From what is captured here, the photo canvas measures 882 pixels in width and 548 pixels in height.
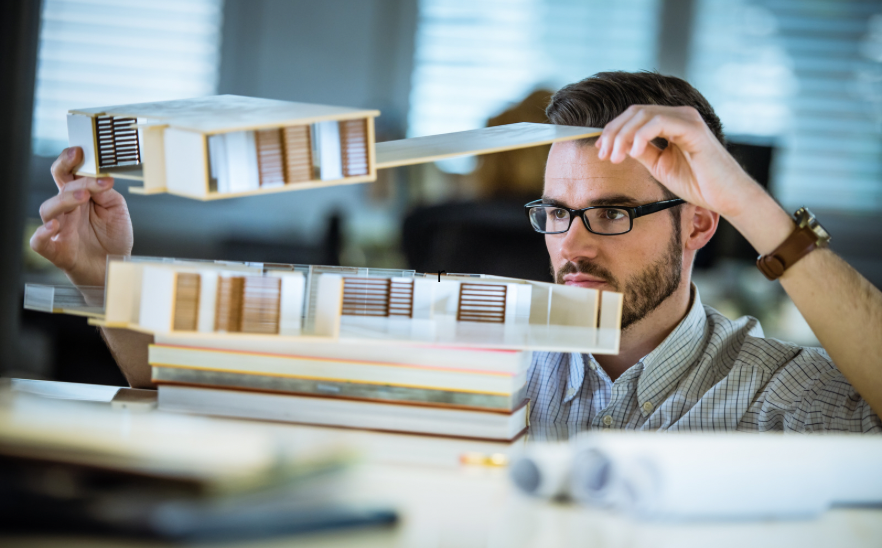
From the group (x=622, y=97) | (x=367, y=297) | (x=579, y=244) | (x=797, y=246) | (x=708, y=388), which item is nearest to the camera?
(x=367, y=297)

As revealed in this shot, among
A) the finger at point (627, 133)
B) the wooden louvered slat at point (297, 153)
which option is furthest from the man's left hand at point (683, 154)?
the wooden louvered slat at point (297, 153)

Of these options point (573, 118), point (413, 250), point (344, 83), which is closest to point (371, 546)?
point (573, 118)

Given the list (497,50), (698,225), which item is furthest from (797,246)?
(497,50)

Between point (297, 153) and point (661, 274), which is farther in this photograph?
point (661, 274)

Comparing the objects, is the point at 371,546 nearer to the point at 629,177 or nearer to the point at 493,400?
the point at 493,400

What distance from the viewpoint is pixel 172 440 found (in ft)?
2.27

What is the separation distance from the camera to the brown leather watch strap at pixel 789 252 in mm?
1221

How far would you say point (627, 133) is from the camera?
1084 millimetres

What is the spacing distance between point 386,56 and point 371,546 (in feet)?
11.9

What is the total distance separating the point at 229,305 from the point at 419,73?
3305 mm

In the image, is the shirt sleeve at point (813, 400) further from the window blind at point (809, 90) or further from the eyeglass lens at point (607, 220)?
the window blind at point (809, 90)

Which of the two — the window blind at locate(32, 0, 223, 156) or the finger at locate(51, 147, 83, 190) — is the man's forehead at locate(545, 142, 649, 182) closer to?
the finger at locate(51, 147, 83, 190)

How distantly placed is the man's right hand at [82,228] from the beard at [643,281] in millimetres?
937

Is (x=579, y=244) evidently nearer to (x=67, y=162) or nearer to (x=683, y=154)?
(x=683, y=154)
